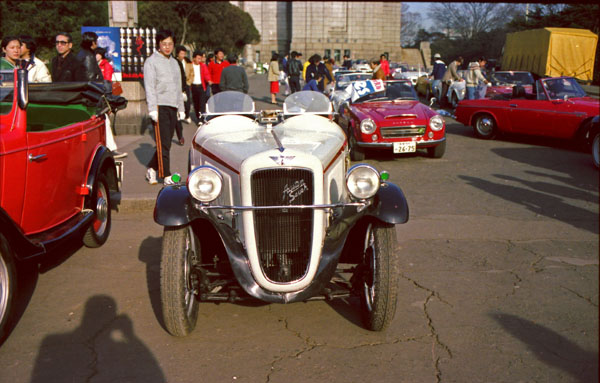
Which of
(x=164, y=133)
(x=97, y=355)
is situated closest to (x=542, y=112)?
(x=164, y=133)

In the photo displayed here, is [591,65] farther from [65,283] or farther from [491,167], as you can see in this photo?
[65,283]

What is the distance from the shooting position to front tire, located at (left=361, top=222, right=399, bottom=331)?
3.85 meters

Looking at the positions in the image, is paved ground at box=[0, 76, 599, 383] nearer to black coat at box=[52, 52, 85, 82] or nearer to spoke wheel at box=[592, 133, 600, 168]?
black coat at box=[52, 52, 85, 82]

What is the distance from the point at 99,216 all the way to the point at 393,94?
7569 mm

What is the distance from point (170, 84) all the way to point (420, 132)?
4.93m

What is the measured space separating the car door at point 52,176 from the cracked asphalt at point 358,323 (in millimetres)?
575

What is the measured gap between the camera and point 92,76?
861 centimetres

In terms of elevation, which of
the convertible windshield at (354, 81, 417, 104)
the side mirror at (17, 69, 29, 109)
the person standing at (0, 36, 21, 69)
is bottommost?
the convertible windshield at (354, 81, 417, 104)

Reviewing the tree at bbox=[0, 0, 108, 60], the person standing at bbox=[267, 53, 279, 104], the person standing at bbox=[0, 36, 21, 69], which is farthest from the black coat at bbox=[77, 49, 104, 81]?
the tree at bbox=[0, 0, 108, 60]

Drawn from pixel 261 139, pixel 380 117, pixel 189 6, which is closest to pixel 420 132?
pixel 380 117

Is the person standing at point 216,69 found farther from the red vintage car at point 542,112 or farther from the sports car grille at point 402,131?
the sports car grille at point 402,131

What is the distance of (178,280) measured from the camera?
150 inches

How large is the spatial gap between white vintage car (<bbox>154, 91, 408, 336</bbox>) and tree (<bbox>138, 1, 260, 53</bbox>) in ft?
192

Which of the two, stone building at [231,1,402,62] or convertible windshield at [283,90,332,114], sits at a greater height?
stone building at [231,1,402,62]
